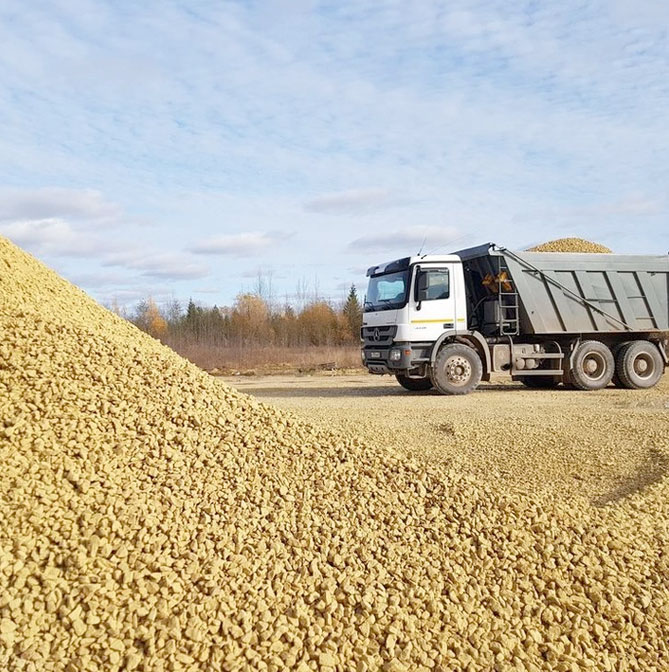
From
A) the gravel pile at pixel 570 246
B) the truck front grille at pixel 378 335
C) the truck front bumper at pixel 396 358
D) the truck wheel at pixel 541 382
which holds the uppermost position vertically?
the gravel pile at pixel 570 246

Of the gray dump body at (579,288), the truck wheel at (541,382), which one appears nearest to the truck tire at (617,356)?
the gray dump body at (579,288)

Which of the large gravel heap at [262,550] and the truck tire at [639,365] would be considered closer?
the large gravel heap at [262,550]

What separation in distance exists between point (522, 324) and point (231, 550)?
398 inches

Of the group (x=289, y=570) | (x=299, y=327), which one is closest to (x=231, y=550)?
(x=289, y=570)

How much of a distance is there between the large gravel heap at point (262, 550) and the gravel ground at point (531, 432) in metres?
1.46

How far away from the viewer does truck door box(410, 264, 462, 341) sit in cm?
1158

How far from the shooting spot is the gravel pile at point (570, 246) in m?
17.7

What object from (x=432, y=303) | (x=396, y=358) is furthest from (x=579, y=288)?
(x=396, y=358)

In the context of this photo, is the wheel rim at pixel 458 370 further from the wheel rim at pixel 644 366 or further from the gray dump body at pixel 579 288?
the wheel rim at pixel 644 366

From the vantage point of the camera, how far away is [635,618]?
3.38m

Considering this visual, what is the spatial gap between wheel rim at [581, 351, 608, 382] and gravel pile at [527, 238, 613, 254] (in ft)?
17.0

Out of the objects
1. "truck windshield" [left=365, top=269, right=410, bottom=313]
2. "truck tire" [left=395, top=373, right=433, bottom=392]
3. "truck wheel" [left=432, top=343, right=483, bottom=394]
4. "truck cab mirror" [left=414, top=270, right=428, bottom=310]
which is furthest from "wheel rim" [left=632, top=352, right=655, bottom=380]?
"truck windshield" [left=365, top=269, right=410, bottom=313]

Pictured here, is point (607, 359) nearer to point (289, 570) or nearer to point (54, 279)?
point (54, 279)

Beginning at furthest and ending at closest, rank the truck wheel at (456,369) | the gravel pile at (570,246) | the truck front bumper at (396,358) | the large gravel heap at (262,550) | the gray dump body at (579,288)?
the gravel pile at (570,246), the gray dump body at (579,288), the truck wheel at (456,369), the truck front bumper at (396,358), the large gravel heap at (262,550)
